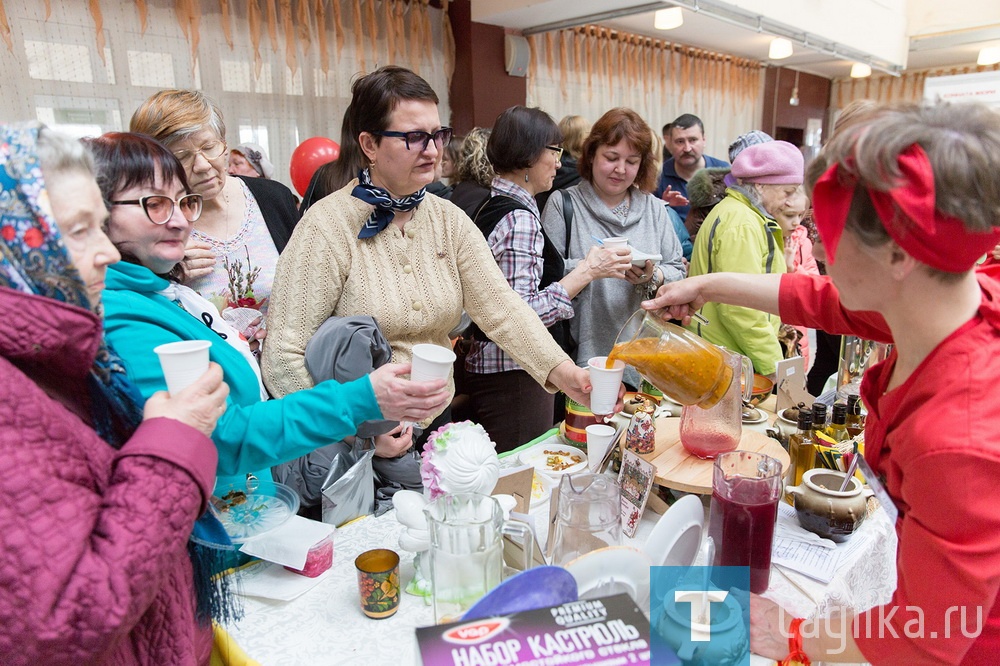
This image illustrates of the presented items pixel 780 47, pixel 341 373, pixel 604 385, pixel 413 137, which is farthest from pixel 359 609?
pixel 780 47

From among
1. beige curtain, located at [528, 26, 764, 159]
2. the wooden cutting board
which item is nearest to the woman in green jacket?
the wooden cutting board

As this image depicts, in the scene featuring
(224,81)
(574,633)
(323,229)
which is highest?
(224,81)

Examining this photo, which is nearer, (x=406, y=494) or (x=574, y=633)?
(x=574, y=633)

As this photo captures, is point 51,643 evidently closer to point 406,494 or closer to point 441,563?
point 441,563

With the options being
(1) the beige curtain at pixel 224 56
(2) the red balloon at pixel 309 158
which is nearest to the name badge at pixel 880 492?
(2) the red balloon at pixel 309 158

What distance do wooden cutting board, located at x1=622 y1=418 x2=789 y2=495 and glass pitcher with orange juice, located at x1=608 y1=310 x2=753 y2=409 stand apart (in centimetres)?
15

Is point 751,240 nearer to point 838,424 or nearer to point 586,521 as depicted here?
point 838,424

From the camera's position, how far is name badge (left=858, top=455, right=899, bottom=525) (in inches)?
35.9

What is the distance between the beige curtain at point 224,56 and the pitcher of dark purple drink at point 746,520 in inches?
141

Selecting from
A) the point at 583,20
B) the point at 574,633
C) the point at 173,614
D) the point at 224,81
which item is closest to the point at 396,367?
the point at 173,614

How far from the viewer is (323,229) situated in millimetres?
1674

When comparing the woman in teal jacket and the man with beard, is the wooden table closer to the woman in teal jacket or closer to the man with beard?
the woman in teal jacket

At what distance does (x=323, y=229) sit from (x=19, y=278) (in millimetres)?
1010

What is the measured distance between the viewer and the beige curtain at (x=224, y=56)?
3703mm
